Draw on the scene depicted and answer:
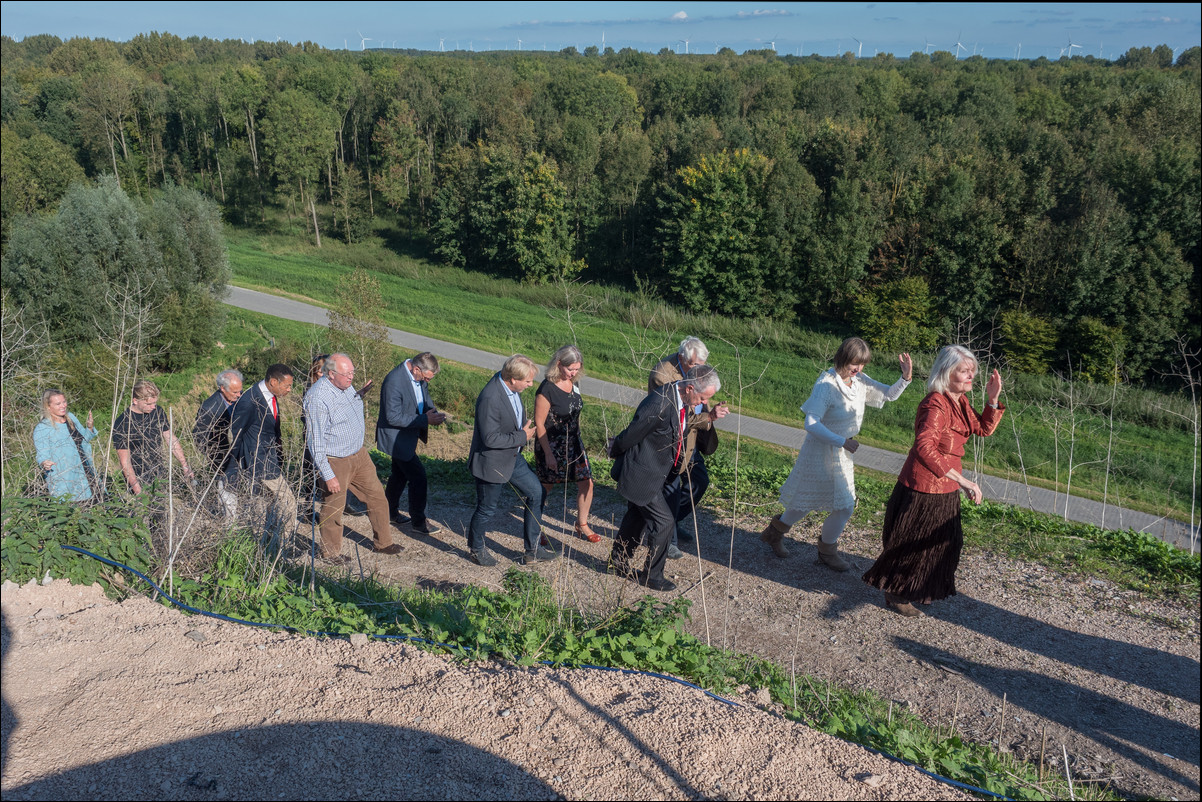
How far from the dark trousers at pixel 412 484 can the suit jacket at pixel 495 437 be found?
1.12m

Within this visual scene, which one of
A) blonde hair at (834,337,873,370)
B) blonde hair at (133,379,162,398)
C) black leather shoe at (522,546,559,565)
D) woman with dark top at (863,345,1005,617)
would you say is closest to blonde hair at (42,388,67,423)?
blonde hair at (133,379,162,398)

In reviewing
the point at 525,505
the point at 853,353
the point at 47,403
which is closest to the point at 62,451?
the point at 47,403

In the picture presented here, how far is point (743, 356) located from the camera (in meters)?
25.1

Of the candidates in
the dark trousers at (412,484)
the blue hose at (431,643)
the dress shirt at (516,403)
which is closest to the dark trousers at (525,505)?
the dress shirt at (516,403)

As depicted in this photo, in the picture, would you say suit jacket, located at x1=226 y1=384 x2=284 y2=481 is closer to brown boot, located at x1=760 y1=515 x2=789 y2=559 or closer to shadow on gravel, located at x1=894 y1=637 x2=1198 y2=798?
brown boot, located at x1=760 y1=515 x2=789 y2=559

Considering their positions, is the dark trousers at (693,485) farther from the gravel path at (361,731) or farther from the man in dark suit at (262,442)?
the man in dark suit at (262,442)

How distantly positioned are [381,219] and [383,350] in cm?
3305

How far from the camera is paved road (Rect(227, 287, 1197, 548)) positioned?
970 cm

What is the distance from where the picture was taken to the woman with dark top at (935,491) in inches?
207

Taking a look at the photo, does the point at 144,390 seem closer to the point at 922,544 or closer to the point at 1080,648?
the point at 922,544

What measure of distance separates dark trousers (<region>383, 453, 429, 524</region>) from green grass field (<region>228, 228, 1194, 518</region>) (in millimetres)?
2324

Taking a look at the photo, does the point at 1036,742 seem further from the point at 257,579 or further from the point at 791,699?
the point at 257,579

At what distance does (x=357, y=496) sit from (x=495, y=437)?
1.37m

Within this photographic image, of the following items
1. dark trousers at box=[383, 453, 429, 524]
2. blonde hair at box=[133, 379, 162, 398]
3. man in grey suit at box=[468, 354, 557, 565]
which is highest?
blonde hair at box=[133, 379, 162, 398]
